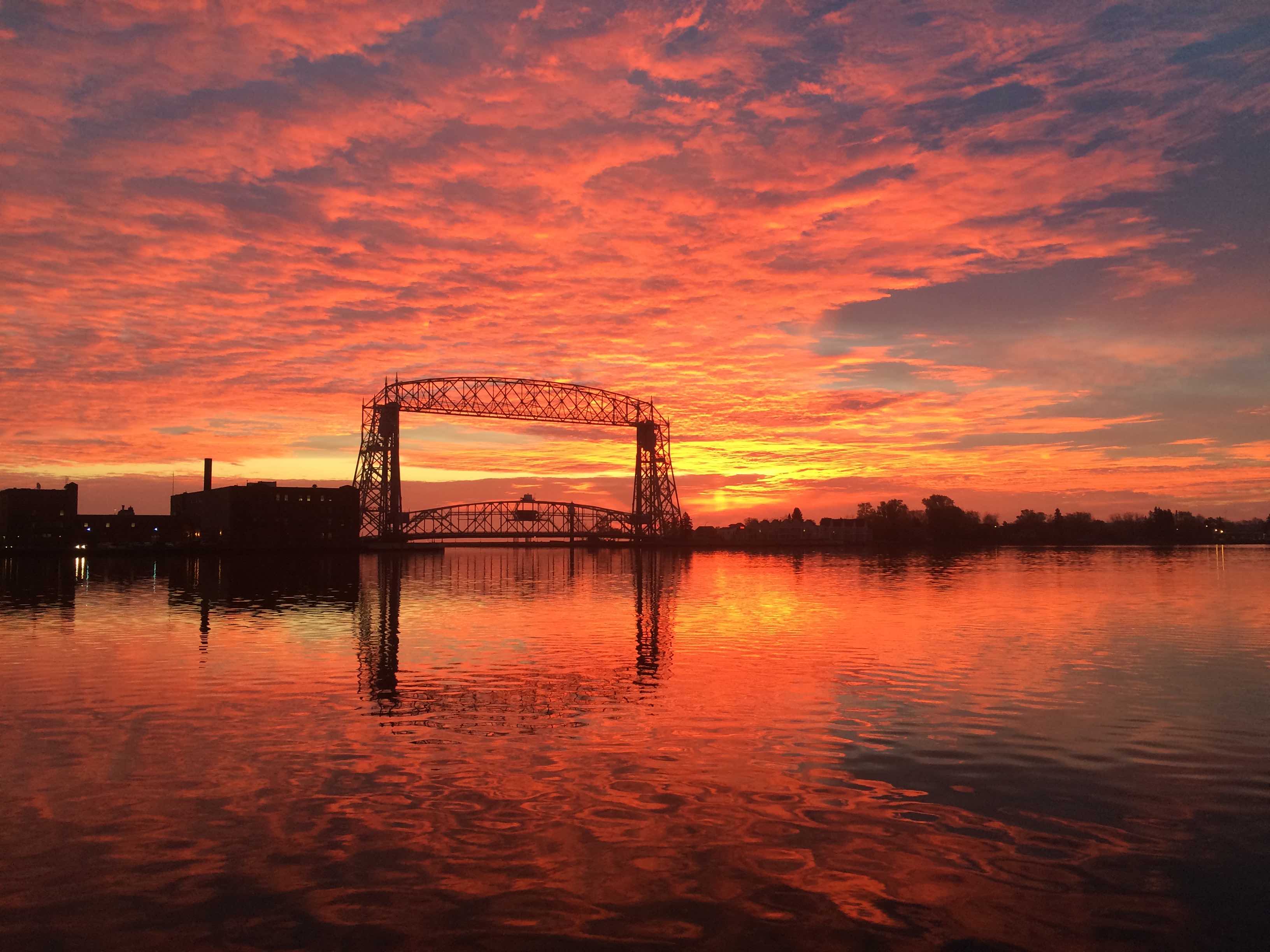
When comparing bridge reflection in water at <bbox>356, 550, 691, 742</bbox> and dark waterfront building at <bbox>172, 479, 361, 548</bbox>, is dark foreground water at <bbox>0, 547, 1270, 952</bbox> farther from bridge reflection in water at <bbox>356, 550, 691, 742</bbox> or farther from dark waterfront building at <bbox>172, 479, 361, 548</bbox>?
dark waterfront building at <bbox>172, 479, 361, 548</bbox>

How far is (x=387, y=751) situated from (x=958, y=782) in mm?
7235

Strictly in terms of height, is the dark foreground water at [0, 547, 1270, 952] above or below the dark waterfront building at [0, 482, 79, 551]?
below

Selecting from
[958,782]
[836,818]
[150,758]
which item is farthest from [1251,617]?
[150,758]

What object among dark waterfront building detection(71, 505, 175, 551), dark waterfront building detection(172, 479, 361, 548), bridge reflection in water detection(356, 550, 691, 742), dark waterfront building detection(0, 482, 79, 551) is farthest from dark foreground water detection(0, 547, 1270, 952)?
dark waterfront building detection(71, 505, 175, 551)

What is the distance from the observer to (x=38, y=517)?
143m

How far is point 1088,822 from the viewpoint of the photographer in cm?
930

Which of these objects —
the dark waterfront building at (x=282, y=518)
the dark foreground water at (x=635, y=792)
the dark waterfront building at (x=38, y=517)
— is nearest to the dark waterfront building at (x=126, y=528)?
the dark waterfront building at (x=38, y=517)

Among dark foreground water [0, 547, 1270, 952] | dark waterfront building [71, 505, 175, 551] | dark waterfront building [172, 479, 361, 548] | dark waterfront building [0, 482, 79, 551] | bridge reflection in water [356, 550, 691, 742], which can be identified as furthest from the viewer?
dark waterfront building [71, 505, 175, 551]

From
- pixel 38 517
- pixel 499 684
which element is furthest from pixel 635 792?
pixel 38 517

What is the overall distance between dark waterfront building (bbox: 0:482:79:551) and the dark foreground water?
129 meters

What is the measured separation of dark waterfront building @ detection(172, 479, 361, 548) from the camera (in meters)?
124

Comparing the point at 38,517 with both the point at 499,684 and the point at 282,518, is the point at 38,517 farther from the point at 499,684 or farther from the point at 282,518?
the point at 499,684

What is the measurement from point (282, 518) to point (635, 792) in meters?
126

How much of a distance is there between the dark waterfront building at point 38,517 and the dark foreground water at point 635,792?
129 meters
